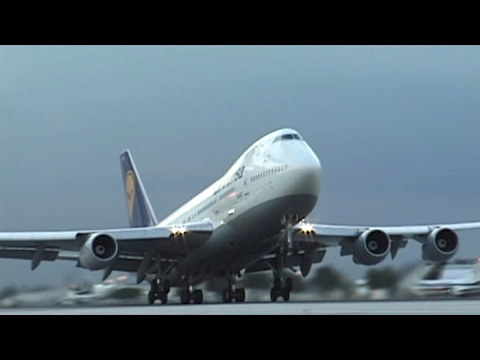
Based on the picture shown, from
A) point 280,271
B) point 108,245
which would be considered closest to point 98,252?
point 108,245

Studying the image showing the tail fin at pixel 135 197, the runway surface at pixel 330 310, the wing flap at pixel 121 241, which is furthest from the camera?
the tail fin at pixel 135 197

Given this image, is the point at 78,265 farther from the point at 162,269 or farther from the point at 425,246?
the point at 425,246

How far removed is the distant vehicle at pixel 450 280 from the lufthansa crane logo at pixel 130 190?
68.8 feet

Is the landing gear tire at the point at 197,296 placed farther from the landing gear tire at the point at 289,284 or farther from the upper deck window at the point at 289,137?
the upper deck window at the point at 289,137

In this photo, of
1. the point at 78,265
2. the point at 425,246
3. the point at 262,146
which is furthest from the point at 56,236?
the point at 425,246

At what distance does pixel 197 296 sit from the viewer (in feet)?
118

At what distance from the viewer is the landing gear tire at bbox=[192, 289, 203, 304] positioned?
1407 inches

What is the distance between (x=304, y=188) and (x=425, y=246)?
24.8 feet

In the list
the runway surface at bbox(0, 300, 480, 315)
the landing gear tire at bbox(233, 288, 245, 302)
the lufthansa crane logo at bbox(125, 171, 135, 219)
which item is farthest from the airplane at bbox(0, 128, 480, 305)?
the lufthansa crane logo at bbox(125, 171, 135, 219)

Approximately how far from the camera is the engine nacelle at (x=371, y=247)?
115ft

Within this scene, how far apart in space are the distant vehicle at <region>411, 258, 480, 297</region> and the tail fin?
17.8 metres

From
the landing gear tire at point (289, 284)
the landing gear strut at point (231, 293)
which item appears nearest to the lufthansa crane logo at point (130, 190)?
the landing gear strut at point (231, 293)

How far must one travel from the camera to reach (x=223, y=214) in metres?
34.0

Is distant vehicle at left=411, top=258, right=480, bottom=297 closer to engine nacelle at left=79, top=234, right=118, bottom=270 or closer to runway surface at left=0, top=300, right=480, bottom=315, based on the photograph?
runway surface at left=0, top=300, right=480, bottom=315
